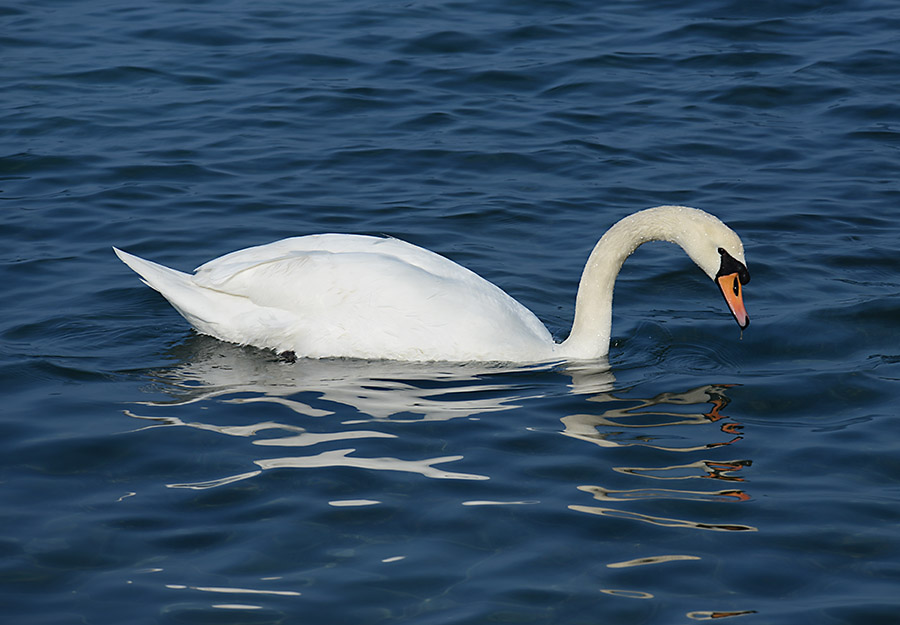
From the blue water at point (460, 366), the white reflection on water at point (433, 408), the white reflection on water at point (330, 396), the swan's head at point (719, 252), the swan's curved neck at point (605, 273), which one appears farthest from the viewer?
the swan's curved neck at point (605, 273)

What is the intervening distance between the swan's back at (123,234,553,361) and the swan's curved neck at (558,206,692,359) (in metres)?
0.21

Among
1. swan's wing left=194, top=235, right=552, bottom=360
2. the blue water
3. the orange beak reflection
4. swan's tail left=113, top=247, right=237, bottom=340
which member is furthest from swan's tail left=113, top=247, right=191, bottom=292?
the orange beak reflection

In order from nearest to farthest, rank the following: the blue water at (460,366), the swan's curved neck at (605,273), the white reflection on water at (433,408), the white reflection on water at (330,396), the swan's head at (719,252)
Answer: the blue water at (460,366), the white reflection on water at (433,408), the white reflection on water at (330,396), the swan's head at (719,252), the swan's curved neck at (605,273)

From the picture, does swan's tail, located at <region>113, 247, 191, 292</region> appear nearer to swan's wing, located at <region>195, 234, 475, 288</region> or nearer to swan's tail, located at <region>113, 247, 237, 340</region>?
swan's tail, located at <region>113, 247, 237, 340</region>

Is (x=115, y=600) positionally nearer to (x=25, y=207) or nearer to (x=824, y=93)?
(x=25, y=207)

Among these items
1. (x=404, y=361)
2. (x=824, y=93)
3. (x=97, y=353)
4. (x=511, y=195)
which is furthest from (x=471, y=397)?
(x=824, y=93)

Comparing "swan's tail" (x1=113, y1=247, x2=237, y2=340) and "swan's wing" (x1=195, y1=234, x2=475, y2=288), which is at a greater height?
"swan's wing" (x1=195, y1=234, x2=475, y2=288)

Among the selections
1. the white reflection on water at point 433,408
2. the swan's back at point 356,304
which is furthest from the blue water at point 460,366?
the swan's back at point 356,304

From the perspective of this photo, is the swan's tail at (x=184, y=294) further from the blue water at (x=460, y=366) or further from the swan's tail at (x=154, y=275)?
the blue water at (x=460, y=366)

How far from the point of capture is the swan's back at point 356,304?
23.7 feet

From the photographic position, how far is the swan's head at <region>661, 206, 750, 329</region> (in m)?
7.18

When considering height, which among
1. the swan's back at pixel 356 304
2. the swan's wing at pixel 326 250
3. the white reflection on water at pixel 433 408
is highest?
the swan's wing at pixel 326 250

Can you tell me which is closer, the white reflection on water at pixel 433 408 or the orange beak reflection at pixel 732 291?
the white reflection on water at pixel 433 408

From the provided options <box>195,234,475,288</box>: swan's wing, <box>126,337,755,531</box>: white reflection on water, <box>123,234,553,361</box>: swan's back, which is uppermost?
<box>195,234,475,288</box>: swan's wing
